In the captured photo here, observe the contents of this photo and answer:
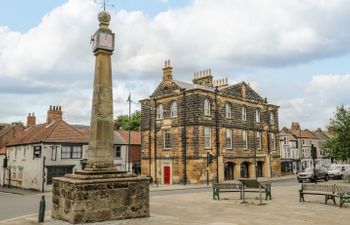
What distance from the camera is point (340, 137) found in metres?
30.6

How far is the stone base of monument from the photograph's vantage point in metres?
11.3

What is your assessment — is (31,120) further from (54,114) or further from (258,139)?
(258,139)

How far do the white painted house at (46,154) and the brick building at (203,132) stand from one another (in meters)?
7.98

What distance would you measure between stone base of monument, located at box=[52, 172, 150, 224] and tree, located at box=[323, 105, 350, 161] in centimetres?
2368

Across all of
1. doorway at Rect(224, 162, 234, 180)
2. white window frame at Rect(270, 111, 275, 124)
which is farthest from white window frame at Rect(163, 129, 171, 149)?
white window frame at Rect(270, 111, 275, 124)

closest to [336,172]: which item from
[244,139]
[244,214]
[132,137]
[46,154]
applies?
[244,139]

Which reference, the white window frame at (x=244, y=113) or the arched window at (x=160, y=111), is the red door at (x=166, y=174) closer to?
the arched window at (x=160, y=111)

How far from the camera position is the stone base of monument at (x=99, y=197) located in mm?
11305

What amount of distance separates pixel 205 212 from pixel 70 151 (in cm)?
2319

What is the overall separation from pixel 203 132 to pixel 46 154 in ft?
50.8

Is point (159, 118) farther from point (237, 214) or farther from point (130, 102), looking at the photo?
point (237, 214)

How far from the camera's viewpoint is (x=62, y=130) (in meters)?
34.6

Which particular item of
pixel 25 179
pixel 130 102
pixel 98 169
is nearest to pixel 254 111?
pixel 130 102

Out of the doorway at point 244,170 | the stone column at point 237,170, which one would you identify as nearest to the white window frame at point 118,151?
the stone column at point 237,170
